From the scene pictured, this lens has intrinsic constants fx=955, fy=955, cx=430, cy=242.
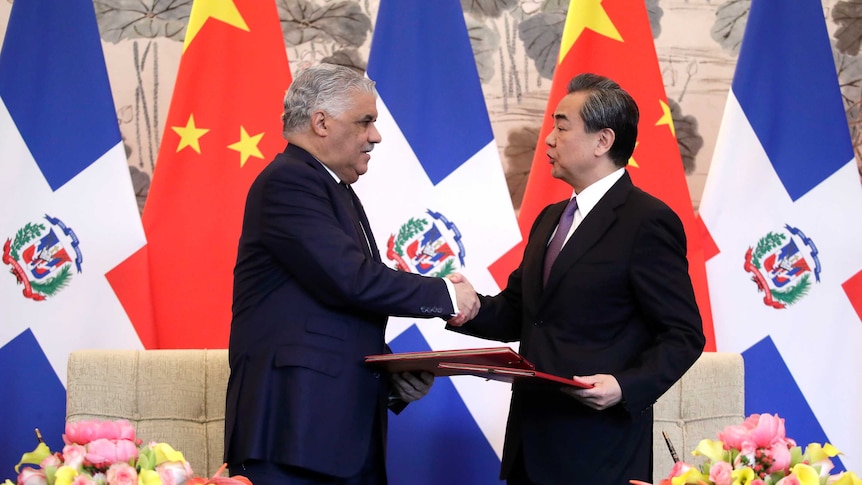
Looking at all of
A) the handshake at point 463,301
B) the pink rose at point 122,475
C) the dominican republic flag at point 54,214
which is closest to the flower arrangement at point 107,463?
the pink rose at point 122,475

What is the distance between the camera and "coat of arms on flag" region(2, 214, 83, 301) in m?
3.08

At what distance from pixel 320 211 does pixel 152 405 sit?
105 cm

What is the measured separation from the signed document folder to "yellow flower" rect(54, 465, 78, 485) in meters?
0.83

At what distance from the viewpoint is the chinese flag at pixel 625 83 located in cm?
344

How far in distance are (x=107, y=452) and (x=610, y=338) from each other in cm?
123

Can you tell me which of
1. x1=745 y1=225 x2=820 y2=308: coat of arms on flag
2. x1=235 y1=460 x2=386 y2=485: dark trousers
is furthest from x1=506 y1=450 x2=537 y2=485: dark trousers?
x1=745 y1=225 x2=820 y2=308: coat of arms on flag

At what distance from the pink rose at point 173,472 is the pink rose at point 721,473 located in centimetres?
77

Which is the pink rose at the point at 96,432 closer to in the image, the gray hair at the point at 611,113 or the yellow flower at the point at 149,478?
the yellow flower at the point at 149,478

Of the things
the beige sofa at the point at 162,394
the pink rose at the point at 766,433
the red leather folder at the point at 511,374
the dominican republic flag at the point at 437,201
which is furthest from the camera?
the dominican republic flag at the point at 437,201

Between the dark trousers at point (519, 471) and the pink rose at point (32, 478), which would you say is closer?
the pink rose at point (32, 478)

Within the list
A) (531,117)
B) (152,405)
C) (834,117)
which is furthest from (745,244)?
(152,405)

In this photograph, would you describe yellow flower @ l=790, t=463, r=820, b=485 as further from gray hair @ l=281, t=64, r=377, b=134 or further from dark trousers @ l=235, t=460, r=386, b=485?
gray hair @ l=281, t=64, r=377, b=134

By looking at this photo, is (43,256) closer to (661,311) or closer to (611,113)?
(611,113)

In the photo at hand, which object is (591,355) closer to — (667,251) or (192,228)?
(667,251)
